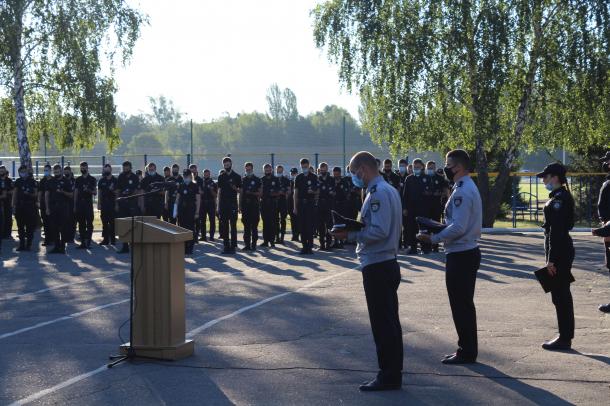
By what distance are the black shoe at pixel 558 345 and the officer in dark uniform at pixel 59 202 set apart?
567 inches

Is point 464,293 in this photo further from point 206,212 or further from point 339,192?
point 206,212

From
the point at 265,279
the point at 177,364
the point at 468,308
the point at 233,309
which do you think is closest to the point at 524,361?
the point at 468,308

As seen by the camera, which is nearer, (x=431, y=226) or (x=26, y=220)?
(x=431, y=226)

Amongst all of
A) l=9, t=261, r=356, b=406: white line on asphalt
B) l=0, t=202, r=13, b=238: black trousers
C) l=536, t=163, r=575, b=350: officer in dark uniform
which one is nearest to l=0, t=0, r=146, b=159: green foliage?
l=0, t=202, r=13, b=238: black trousers

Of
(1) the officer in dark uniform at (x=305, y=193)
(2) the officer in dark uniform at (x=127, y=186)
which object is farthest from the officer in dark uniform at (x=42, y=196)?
(1) the officer in dark uniform at (x=305, y=193)

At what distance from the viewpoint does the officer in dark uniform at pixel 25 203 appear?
21.8m

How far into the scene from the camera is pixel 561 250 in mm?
9133

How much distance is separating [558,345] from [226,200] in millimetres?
12578

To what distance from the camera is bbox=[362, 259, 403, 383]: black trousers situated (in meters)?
7.42

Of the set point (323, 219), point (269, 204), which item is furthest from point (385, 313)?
point (269, 204)

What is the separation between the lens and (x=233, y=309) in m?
11.7

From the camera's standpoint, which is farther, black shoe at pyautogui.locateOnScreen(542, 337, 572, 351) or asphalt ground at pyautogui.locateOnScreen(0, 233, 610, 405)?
black shoe at pyautogui.locateOnScreen(542, 337, 572, 351)

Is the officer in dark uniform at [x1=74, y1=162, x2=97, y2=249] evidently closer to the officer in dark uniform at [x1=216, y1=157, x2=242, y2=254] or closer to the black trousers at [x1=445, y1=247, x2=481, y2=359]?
the officer in dark uniform at [x1=216, y1=157, x2=242, y2=254]

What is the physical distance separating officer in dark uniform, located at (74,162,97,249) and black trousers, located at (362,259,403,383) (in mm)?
15810
